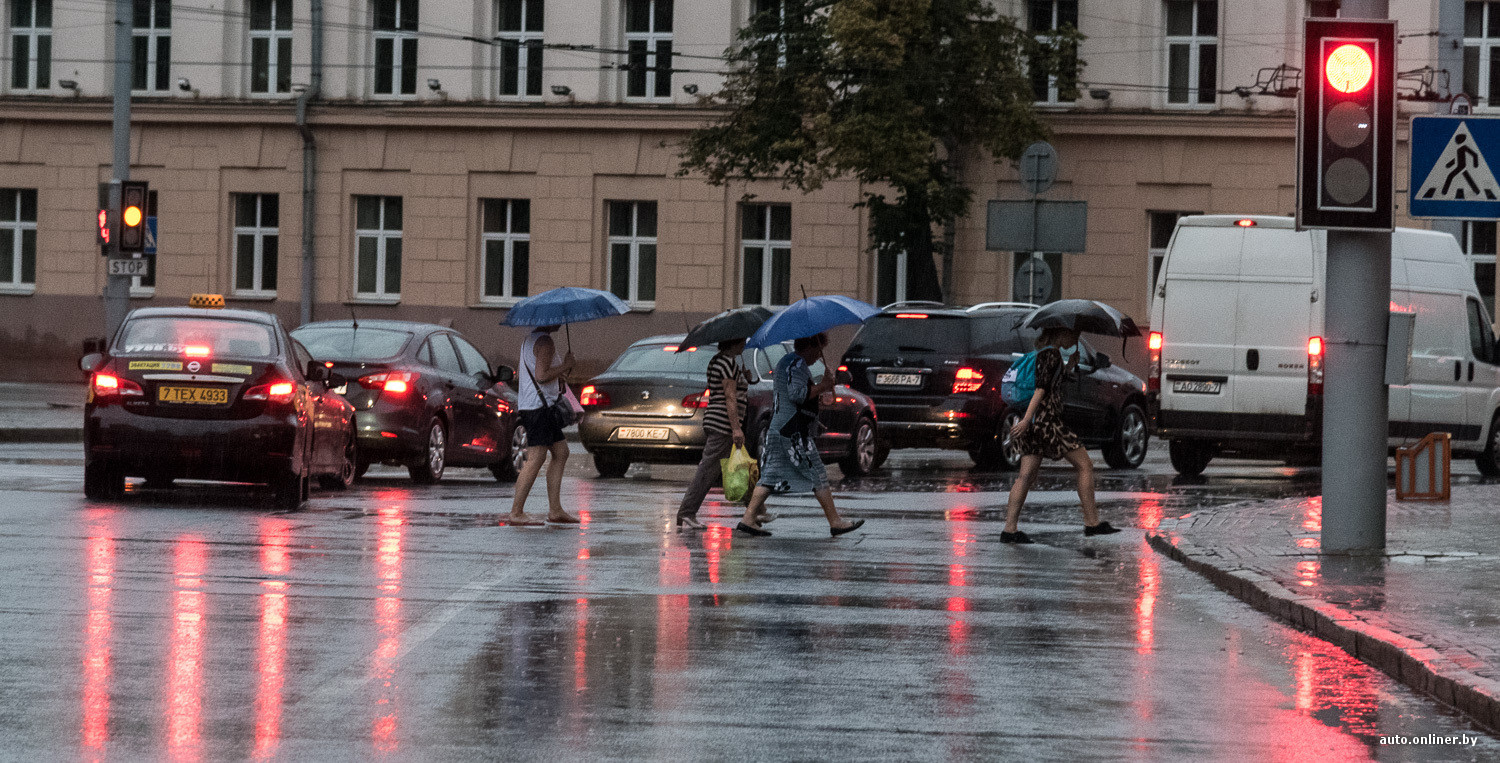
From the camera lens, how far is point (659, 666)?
26.8ft

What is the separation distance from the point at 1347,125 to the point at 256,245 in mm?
32600

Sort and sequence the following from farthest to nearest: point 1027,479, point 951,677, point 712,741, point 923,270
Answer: point 923,270 → point 1027,479 → point 951,677 → point 712,741

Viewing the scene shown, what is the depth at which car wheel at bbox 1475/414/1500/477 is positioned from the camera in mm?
21984

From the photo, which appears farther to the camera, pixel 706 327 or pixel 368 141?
pixel 368 141

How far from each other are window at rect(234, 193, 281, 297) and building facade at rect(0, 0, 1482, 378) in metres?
0.04

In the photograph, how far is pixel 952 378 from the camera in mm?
21578

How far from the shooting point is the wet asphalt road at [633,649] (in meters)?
6.67

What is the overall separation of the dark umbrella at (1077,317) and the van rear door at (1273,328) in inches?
135

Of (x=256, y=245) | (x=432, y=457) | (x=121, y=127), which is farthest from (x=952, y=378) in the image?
(x=256, y=245)

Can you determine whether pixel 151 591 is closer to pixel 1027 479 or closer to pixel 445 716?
pixel 445 716

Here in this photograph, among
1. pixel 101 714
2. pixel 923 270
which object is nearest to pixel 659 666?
pixel 101 714

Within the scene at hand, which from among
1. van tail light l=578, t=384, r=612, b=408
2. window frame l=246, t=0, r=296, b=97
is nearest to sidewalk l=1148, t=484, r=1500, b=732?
van tail light l=578, t=384, r=612, b=408

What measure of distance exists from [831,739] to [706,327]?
315 inches

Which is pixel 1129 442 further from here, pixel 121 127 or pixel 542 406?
pixel 121 127
